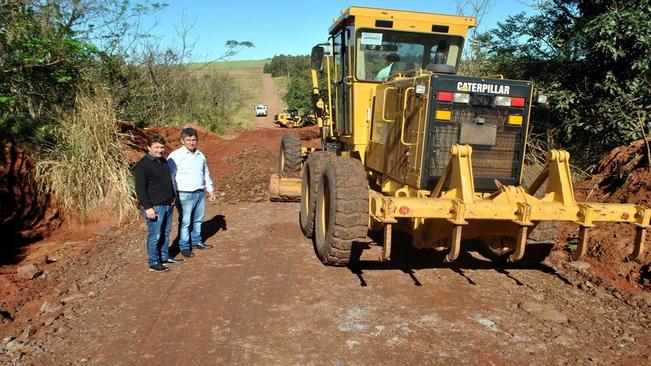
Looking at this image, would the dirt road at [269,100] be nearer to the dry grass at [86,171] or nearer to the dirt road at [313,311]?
the dry grass at [86,171]

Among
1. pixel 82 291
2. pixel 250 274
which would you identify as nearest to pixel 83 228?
pixel 82 291

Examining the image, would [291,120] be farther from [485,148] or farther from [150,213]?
[485,148]

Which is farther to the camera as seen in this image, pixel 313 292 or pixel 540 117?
pixel 540 117

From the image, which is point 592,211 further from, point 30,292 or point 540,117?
point 540,117

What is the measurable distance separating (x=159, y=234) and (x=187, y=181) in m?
0.71

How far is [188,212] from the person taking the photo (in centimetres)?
584

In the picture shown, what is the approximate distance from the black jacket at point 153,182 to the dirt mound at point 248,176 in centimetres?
386

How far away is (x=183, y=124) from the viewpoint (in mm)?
19828

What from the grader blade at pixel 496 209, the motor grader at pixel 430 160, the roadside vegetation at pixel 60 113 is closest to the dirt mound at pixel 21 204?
the roadside vegetation at pixel 60 113

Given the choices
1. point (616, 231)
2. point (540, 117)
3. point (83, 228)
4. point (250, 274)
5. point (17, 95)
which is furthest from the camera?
point (540, 117)

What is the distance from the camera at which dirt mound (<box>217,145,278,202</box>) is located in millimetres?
9565

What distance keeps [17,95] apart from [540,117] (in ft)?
33.5

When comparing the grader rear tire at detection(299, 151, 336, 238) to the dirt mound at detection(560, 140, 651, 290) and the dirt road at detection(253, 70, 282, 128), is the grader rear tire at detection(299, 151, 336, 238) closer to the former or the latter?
the dirt mound at detection(560, 140, 651, 290)

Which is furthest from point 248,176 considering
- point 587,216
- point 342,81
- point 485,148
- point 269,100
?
point 269,100
